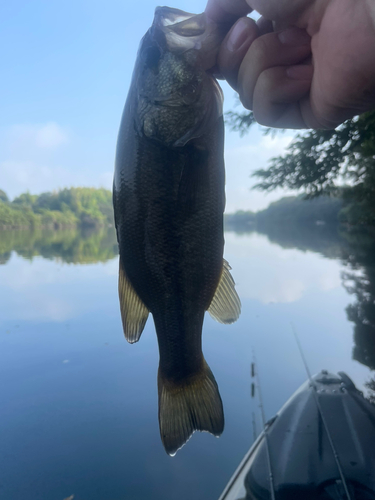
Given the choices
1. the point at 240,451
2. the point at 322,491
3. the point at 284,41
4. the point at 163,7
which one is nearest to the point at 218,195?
the point at 284,41

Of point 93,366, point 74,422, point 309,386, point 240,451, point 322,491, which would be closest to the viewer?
point 322,491

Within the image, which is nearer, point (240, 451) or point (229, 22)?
point (229, 22)

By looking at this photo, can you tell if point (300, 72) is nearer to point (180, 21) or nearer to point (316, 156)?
point (180, 21)

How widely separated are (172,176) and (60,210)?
54.4m

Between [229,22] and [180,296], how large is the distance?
1391mm

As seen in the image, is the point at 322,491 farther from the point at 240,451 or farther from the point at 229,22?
the point at 229,22

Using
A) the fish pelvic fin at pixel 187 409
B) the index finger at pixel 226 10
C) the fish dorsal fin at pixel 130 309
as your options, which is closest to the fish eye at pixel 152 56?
the index finger at pixel 226 10

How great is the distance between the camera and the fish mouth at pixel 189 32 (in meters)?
1.62

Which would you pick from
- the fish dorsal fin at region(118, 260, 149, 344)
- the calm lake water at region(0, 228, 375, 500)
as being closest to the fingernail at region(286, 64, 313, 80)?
the fish dorsal fin at region(118, 260, 149, 344)

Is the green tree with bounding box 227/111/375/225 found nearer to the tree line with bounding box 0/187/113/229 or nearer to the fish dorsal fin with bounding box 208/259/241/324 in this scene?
the fish dorsal fin with bounding box 208/259/241/324

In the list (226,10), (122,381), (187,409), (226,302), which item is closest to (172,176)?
(226,302)

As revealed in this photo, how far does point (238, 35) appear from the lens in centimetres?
155

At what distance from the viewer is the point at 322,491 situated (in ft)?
10.9

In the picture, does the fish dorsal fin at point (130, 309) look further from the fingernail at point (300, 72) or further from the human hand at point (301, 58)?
the fingernail at point (300, 72)
